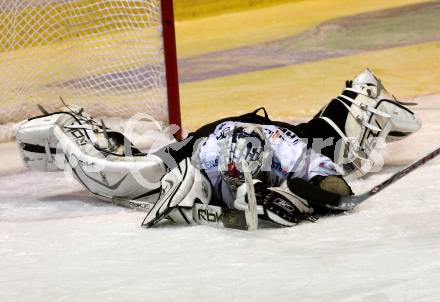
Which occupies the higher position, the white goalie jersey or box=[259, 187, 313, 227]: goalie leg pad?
the white goalie jersey

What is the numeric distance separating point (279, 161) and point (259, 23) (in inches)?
132

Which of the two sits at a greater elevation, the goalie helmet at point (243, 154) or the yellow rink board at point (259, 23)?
the goalie helmet at point (243, 154)

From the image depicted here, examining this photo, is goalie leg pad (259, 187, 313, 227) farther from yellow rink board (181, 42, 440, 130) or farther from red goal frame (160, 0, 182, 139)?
yellow rink board (181, 42, 440, 130)

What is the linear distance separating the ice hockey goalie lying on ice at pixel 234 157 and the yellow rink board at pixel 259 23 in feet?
7.55

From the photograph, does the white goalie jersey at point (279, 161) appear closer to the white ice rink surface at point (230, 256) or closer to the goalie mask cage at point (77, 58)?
the white ice rink surface at point (230, 256)

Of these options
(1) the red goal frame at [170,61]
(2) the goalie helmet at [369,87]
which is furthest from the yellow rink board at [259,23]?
(2) the goalie helmet at [369,87]

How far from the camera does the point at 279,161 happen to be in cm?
260

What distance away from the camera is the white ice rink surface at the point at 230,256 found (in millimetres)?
1984

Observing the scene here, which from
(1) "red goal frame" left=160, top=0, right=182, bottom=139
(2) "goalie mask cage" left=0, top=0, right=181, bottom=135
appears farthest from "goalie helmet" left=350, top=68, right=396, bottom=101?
(2) "goalie mask cage" left=0, top=0, right=181, bottom=135

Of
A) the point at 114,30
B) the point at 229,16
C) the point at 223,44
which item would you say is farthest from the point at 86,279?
the point at 229,16

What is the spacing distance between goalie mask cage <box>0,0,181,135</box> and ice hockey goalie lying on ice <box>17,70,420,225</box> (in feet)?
2.35

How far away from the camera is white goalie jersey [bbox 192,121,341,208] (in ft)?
8.49

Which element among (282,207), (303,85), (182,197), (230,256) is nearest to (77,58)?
(303,85)

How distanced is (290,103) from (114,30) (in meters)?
0.81
